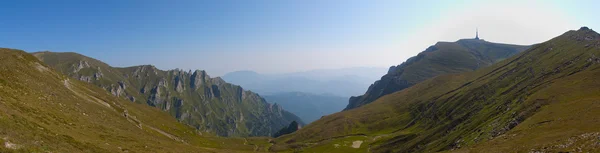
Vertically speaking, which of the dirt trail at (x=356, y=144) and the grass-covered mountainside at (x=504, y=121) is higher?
the grass-covered mountainside at (x=504, y=121)

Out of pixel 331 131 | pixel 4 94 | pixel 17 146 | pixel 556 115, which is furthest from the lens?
pixel 331 131

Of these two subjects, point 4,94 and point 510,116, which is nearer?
point 4,94

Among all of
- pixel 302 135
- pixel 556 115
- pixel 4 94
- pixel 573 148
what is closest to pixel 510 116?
pixel 556 115

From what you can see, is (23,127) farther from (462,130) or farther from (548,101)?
(548,101)

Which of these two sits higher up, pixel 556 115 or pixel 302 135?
pixel 556 115

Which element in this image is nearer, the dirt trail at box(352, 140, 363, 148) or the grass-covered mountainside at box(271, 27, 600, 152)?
the grass-covered mountainside at box(271, 27, 600, 152)

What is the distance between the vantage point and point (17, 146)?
25.8 m

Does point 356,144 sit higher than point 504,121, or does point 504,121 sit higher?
point 504,121

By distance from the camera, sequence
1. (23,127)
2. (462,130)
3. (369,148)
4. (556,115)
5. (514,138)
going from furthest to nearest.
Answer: (369,148) → (462,130) → (556,115) → (514,138) → (23,127)

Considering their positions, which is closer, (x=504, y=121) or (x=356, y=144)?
(x=504, y=121)

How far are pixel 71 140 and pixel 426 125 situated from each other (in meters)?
129

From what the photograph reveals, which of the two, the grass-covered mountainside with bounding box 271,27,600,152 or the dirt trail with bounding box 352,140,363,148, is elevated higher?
the grass-covered mountainside with bounding box 271,27,600,152

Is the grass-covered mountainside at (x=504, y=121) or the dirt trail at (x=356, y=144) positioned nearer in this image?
the grass-covered mountainside at (x=504, y=121)

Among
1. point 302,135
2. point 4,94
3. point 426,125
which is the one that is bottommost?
point 302,135
